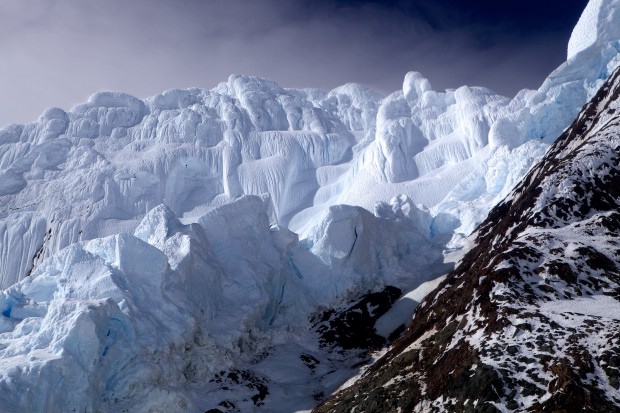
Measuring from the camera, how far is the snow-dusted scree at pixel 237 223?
4928cm

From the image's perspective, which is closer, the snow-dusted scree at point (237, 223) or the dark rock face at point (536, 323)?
the dark rock face at point (536, 323)

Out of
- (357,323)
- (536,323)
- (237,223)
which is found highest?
(237,223)

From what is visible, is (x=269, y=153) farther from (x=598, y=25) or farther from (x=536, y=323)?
(x=536, y=323)

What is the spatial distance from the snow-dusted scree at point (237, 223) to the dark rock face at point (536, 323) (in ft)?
11.5

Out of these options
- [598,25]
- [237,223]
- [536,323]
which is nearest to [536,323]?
[536,323]

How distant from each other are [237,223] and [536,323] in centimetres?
4130

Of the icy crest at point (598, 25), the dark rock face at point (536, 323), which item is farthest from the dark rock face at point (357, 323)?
the icy crest at point (598, 25)

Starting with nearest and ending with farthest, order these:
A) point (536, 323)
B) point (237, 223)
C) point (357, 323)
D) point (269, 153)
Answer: point (536, 323) < point (357, 323) < point (237, 223) < point (269, 153)

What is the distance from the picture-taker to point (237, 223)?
7056 centimetres

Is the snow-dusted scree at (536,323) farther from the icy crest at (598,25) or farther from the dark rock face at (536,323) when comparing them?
the icy crest at (598,25)

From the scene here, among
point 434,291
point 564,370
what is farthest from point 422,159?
point 564,370

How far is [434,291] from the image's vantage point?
66.8 meters

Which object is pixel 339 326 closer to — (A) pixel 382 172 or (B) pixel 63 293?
(B) pixel 63 293

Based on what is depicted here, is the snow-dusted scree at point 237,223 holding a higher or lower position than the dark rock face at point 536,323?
higher
